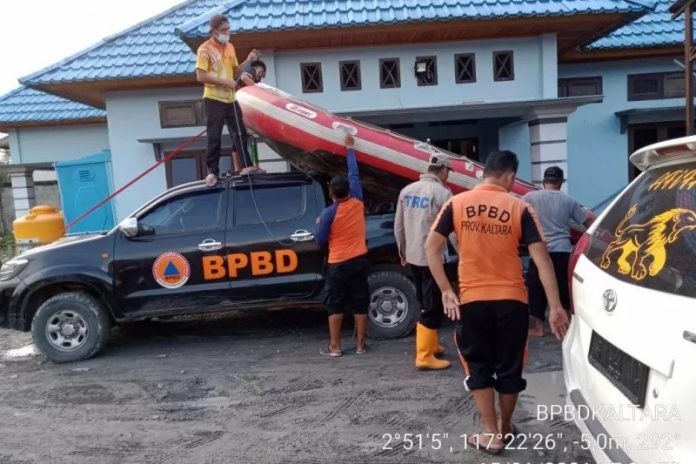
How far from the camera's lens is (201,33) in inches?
322

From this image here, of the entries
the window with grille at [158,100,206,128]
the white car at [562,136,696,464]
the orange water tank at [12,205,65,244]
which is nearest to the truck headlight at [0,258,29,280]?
the orange water tank at [12,205,65,244]

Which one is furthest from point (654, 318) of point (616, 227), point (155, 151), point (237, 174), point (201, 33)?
point (155, 151)

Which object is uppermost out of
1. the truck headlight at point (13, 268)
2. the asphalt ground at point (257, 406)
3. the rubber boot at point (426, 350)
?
the truck headlight at point (13, 268)

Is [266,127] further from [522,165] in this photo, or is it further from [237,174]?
[522,165]

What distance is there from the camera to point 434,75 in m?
9.23

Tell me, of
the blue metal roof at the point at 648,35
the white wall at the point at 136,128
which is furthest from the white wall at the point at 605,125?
the white wall at the point at 136,128

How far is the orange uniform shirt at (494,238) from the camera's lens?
314cm

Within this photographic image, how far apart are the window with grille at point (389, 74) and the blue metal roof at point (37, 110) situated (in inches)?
264

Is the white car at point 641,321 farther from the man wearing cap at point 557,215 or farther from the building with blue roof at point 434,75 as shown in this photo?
the building with blue roof at point 434,75

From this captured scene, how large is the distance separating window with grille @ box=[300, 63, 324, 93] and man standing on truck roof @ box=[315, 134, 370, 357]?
4.20m

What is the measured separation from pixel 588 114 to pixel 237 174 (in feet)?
24.3

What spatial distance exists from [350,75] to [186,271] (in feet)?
16.4

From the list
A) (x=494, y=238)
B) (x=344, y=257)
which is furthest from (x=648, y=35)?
(x=494, y=238)

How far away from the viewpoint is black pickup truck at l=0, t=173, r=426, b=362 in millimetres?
5477
